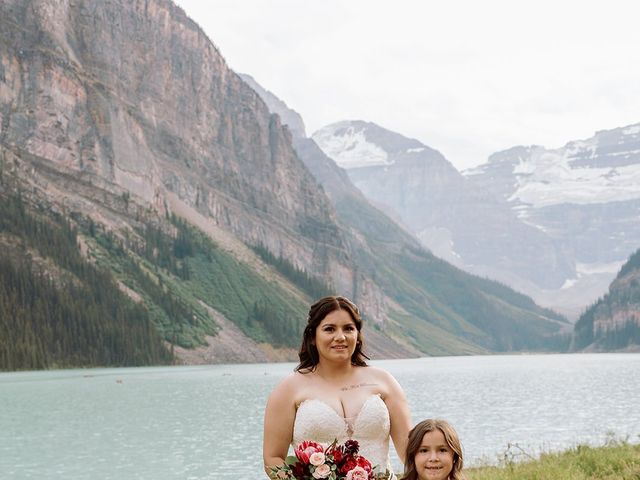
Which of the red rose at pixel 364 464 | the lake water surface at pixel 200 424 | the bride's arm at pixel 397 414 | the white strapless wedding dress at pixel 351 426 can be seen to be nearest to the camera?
the red rose at pixel 364 464

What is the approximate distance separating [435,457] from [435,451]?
72 millimetres

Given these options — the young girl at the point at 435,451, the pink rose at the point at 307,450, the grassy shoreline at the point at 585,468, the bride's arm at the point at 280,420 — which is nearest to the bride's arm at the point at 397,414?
the young girl at the point at 435,451

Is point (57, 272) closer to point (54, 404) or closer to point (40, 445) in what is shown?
point (54, 404)

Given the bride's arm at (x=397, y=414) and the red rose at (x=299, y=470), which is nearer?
the red rose at (x=299, y=470)

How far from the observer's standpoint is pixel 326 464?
8.59 m

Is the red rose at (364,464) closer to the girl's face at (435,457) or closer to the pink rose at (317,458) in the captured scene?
the pink rose at (317,458)

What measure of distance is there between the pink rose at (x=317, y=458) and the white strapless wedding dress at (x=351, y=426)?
0.82 metres

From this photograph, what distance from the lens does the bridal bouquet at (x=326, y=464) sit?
848 cm

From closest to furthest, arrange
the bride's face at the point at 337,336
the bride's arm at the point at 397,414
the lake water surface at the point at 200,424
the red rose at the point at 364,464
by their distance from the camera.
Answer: the red rose at the point at 364,464 < the bride's face at the point at 337,336 < the bride's arm at the point at 397,414 < the lake water surface at the point at 200,424

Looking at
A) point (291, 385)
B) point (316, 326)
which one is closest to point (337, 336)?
point (316, 326)

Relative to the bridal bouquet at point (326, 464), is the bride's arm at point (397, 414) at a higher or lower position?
higher

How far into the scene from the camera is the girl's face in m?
9.05

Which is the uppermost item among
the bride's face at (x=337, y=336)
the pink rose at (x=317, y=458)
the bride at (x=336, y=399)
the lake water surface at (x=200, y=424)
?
the bride's face at (x=337, y=336)

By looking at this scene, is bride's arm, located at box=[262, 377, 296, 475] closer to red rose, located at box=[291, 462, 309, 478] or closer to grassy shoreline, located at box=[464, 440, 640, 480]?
red rose, located at box=[291, 462, 309, 478]
